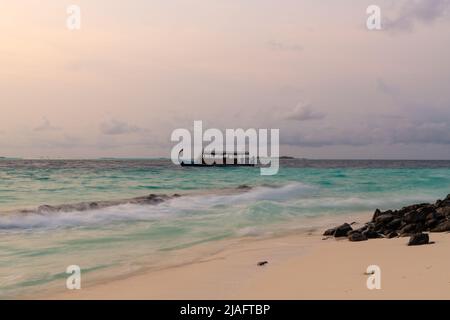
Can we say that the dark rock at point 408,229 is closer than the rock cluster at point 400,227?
No

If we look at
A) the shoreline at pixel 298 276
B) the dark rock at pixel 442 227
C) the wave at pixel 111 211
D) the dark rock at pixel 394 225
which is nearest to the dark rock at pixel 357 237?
the shoreline at pixel 298 276

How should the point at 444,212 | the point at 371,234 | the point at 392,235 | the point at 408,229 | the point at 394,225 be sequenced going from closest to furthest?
the point at 392,235
the point at 371,234
the point at 408,229
the point at 394,225
the point at 444,212

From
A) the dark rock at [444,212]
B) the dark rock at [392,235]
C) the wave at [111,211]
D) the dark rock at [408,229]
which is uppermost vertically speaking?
the dark rock at [444,212]

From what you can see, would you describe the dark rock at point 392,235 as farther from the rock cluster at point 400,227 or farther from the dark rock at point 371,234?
the dark rock at point 371,234

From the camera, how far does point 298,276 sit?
827 cm

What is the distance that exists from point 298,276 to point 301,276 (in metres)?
0.05

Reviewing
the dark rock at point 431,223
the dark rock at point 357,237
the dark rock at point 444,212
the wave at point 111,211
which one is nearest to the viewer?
the dark rock at point 357,237

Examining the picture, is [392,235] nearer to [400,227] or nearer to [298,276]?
[400,227]

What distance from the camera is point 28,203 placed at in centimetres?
2250

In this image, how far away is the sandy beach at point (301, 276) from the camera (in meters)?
6.98

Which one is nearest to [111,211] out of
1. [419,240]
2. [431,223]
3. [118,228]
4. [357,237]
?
[118,228]
